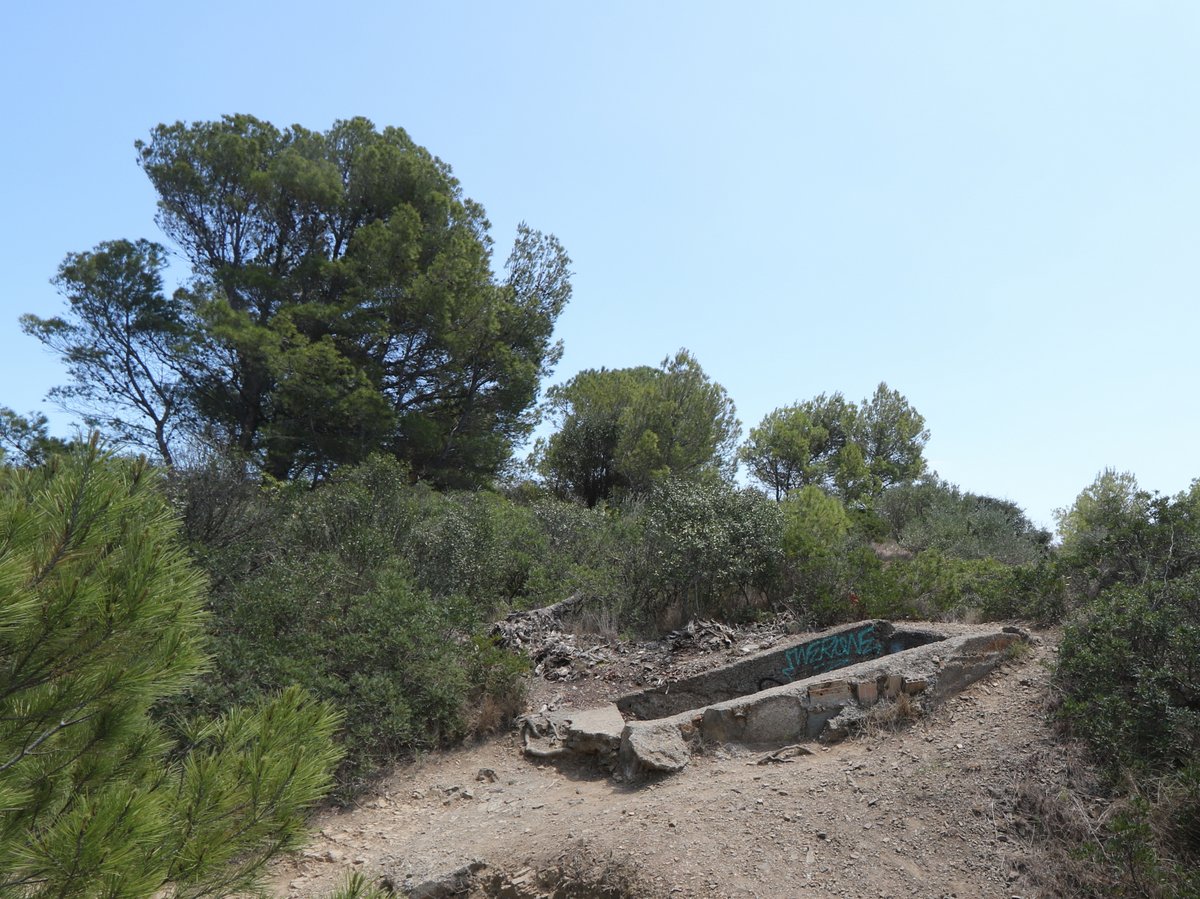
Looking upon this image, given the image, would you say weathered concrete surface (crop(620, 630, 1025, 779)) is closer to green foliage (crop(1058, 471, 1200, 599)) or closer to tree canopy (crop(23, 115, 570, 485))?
green foliage (crop(1058, 471, 1200, 599))

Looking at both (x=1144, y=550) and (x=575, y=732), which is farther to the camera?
(x=1144, y=550)

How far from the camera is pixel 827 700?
5750 millimetres

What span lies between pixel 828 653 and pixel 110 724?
18.7ft

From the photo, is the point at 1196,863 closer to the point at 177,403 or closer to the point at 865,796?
the point at 865,796

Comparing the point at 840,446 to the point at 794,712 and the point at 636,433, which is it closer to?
the point at 636,433

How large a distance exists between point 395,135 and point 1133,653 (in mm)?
19250

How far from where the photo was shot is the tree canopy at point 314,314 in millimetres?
16781

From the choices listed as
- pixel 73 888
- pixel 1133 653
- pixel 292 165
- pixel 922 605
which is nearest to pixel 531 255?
pixel 292 165

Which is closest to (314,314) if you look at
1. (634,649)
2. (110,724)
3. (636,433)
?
(636,433)

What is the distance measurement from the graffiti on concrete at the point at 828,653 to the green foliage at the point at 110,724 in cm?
511

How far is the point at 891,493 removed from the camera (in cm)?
2266

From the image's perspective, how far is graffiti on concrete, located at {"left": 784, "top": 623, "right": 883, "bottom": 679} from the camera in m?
6.93

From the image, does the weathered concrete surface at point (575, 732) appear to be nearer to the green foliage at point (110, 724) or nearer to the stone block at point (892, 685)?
the stone block at point (892, 685)

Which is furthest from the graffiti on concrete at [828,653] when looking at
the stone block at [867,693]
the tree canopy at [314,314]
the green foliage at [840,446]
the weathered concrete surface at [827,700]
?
the green foliage at [840,446]
